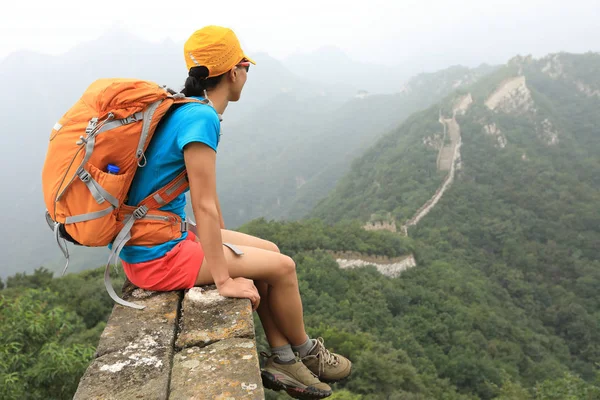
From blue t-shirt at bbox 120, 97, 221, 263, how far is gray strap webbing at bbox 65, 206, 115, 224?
23cm

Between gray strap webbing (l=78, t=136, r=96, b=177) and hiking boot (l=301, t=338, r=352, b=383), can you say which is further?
hiking boot (l=301, t=338, r=352, b=383)

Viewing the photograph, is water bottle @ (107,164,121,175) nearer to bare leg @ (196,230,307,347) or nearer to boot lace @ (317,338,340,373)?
bare leg @ (196,230,307,347)

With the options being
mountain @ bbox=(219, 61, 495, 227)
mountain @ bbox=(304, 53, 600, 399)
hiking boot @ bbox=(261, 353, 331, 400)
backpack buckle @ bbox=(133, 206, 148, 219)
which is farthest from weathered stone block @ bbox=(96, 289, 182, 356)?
mountain @ bbox=(219, 61, 495, 227)

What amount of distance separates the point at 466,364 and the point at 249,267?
1991 centimetres

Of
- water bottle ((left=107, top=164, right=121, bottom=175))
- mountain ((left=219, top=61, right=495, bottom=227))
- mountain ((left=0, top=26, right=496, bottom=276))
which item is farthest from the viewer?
mountain ((left=219, top=61, right=495, bottom=227))

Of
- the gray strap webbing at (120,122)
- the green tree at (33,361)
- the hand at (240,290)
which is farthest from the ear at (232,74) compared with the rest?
the green tree at (33,361)

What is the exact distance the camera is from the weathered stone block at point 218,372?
1.96 meters

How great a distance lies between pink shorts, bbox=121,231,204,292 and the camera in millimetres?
2730

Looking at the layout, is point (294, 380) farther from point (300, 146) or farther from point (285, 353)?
point (300, 146)

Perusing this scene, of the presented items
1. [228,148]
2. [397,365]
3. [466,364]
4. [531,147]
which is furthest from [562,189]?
[228,148]

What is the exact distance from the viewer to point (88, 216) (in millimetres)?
2406

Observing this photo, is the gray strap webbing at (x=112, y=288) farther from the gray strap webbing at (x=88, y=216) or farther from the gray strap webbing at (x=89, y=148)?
the gray strap webbing at (x=89, y=148)

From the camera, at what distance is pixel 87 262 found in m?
69.4

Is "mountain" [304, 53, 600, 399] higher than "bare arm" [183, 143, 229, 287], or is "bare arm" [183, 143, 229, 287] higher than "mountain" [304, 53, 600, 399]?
"bare arm" [183, 143, 229, 287]
